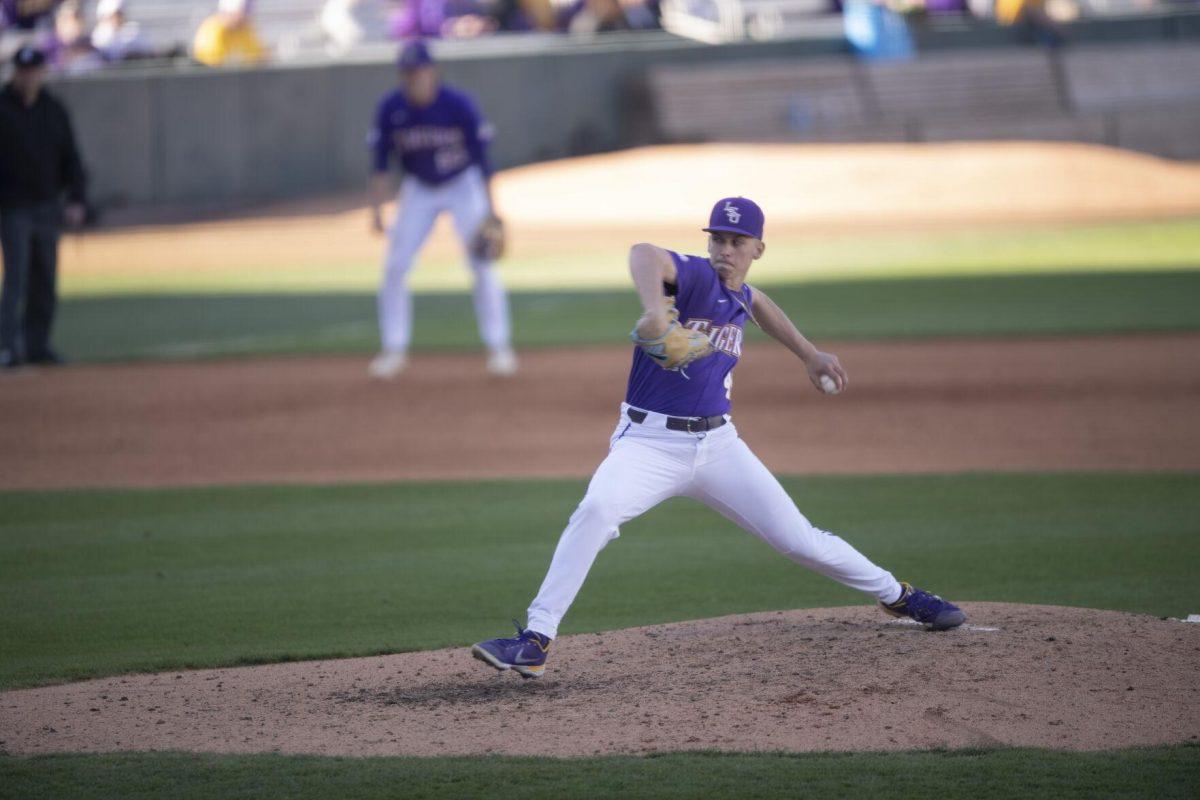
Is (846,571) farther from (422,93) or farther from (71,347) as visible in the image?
(71,347)

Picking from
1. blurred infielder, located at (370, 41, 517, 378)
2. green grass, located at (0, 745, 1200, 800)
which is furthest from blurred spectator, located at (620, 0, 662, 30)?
green grass, located at (0, 745, 1200, 800)

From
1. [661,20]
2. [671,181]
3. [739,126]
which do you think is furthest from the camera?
[661,20]

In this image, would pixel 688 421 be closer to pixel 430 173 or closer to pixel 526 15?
pixel 430 173

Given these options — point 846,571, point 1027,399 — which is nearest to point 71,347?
point 1027,399

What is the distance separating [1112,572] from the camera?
7.73 m

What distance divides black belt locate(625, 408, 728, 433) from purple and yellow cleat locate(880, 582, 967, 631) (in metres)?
1.13

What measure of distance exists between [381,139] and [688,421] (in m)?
8.02

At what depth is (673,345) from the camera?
534cm

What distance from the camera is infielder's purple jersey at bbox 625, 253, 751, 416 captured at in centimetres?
584

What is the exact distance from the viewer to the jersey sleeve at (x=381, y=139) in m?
13.2

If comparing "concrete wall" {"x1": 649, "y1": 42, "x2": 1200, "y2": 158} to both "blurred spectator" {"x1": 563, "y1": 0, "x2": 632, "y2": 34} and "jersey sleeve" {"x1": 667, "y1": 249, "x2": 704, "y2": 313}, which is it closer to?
"blurred spectator" {"x1": 563, "y1": 0, "x2": 632, "y2": 34}

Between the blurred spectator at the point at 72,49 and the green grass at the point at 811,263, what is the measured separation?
6124 mm

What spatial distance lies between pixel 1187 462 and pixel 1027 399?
2.56m

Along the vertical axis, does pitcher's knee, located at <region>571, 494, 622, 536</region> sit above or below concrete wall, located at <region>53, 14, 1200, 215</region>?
above
